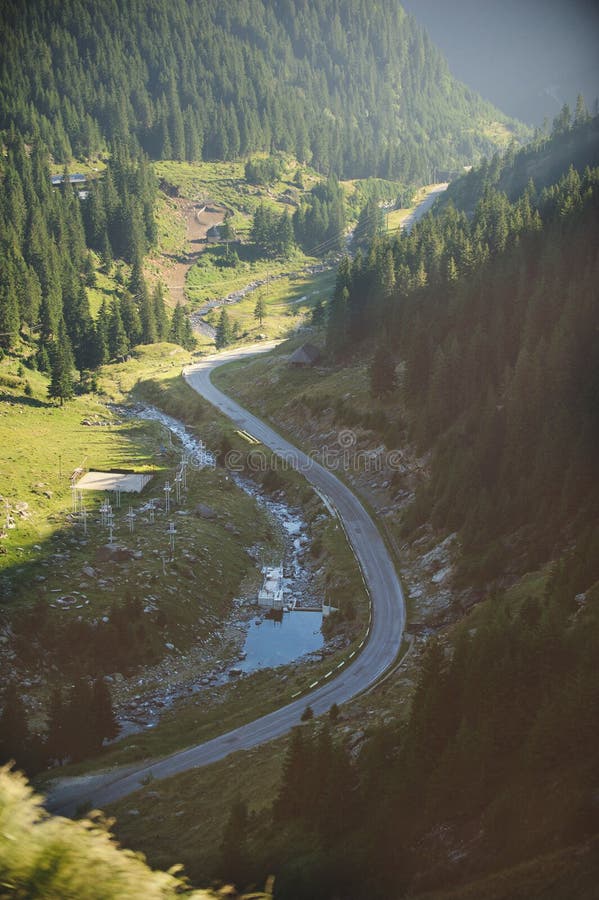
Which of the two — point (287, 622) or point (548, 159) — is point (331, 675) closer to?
point (287, 622)

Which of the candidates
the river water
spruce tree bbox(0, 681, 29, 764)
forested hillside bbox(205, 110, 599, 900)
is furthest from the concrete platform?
spruce tree bbox(0, 681, 29, 764)

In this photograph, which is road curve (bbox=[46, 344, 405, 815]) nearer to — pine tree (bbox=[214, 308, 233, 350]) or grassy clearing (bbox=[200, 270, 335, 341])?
pine tree (bbox=[214, 308, 233, 350])

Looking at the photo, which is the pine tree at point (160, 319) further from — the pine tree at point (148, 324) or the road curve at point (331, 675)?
the road curve at point (331, 675)

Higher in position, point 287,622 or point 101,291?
point 101,291

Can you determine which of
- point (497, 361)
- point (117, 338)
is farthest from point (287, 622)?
point (117, 338)

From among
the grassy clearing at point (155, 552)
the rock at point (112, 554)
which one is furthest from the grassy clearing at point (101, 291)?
the rock at point (112, 554)

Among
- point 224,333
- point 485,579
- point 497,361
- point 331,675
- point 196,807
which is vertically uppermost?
point 497,361
